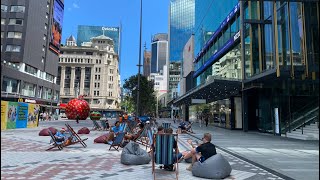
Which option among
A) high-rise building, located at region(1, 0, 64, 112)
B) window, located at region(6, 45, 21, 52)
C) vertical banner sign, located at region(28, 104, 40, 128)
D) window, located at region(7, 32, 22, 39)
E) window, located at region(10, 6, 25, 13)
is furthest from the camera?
window, located at region(10, 6, 25, 13)

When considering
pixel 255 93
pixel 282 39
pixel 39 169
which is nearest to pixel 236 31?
pixel 255 93

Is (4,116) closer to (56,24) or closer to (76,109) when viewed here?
(76,109)

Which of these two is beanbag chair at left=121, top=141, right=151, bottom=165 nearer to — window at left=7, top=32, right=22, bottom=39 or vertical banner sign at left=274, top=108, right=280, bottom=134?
vertical banner sign at left=274, top=108, right=280, bottom=134

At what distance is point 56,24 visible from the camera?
2704 inches

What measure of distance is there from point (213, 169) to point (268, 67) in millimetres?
17224

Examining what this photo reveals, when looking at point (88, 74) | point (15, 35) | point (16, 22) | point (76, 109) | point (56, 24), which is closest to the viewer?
point (76, 109)

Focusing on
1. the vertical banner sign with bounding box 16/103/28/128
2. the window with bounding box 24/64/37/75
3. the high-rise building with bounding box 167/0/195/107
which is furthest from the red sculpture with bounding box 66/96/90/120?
the high-rise building with bounding box 167/0/195/107

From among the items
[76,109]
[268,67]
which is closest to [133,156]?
[268,67]

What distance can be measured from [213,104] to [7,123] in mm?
25276

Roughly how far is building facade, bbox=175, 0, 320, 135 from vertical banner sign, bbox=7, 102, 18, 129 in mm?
16671

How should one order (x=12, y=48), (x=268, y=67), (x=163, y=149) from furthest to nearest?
(x=12, y=48), (x=268, y=67), (x=163, y=149)

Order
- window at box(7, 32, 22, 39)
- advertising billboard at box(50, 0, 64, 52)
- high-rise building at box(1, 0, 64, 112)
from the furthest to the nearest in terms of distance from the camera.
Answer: advertising billboard at box(50, 0, 64, 52) < window at box(7, 32, 22, 39) < high-rise building at box(1, 0, 64, 112)

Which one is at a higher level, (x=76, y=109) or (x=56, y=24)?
(x=56, y=24)

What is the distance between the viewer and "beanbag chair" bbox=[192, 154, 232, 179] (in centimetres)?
692
